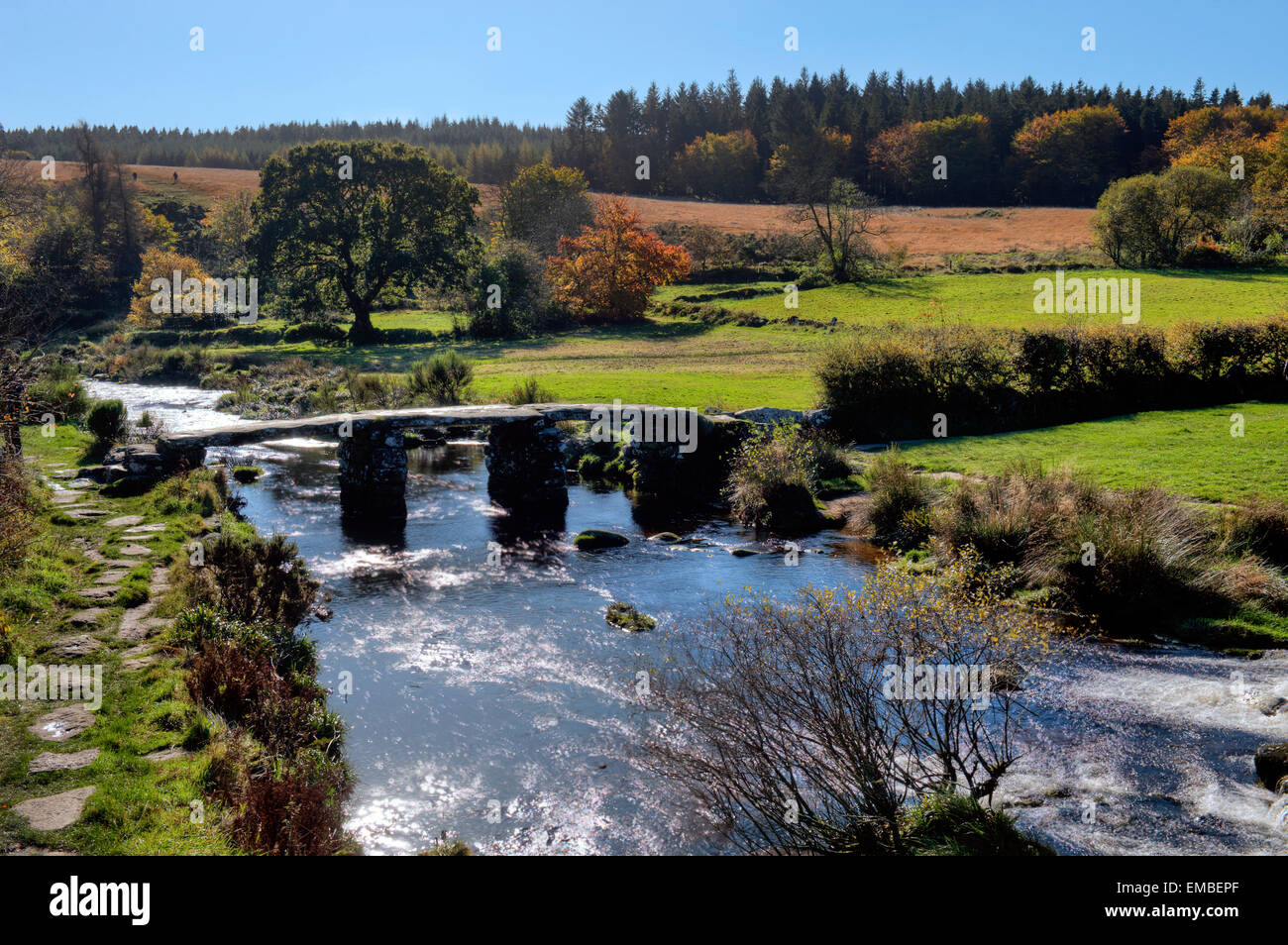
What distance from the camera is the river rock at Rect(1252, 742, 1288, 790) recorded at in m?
8.84

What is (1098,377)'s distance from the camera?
2562 cm

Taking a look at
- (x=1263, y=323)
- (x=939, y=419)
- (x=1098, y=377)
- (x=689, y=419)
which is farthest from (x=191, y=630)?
(x=1263, y=323)

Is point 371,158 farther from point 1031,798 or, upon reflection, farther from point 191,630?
point 1031,798

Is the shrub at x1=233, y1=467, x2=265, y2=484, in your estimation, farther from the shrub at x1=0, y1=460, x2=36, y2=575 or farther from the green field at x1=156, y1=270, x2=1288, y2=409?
the shrub at x1=0, y1=460, x2=36, y2=575

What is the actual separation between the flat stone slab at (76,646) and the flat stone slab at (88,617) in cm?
30

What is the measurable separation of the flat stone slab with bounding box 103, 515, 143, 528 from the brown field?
191ft

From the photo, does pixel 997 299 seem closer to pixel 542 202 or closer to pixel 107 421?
pixel 542 202

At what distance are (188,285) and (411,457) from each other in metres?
42.6

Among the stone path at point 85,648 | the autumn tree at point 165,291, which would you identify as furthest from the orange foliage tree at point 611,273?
the stone path at point 85,648

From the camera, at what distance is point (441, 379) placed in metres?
30.1

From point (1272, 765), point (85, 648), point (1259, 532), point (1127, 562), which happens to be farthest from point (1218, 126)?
point (85, 648)

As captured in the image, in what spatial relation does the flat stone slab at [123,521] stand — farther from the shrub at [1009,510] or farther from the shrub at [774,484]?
the shrub at [1009,510]

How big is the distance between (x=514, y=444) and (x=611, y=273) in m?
35.4
